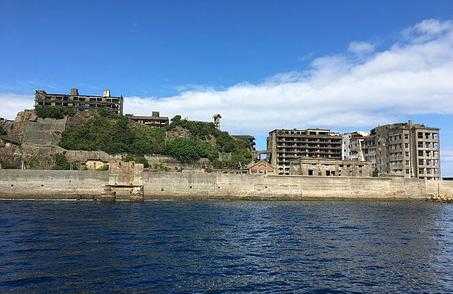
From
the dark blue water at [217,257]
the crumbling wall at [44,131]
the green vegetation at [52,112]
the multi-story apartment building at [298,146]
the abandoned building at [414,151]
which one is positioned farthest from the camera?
the multi-story apartment building at [298,146]

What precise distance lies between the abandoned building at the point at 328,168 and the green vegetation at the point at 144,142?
1548 centimetres

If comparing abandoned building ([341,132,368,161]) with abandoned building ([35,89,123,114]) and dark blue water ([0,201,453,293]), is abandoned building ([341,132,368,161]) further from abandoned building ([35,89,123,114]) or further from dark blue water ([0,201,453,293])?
dark blue water ([0,201,453,293])

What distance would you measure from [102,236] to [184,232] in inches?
278

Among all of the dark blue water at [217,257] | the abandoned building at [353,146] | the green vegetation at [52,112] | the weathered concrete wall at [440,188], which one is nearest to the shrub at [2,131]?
the green vegetation at [52,112]

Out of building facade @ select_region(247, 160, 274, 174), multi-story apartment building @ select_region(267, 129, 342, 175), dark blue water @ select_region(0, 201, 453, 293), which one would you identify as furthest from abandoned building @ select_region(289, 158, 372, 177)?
dark blue water @ select_region(0, 201, 453, 293)

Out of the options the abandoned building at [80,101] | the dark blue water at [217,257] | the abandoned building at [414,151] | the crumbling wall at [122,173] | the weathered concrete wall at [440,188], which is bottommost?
the dark blue water at [217,257]

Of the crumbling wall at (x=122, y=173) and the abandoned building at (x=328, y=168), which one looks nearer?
the crumbling wall at (x=122, y=173)

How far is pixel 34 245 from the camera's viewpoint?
30422 millimetres

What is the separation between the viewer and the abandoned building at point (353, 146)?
155625 millimetres

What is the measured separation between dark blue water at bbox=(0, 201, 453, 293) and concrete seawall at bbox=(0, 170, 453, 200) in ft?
129

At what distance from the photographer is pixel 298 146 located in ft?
561

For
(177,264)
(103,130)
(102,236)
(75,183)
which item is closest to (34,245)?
(102,236)

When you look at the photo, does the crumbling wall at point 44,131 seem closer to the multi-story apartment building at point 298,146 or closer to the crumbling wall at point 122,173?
the crumbling wall at point 122,173

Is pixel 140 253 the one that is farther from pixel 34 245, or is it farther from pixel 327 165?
pixel 327 165
